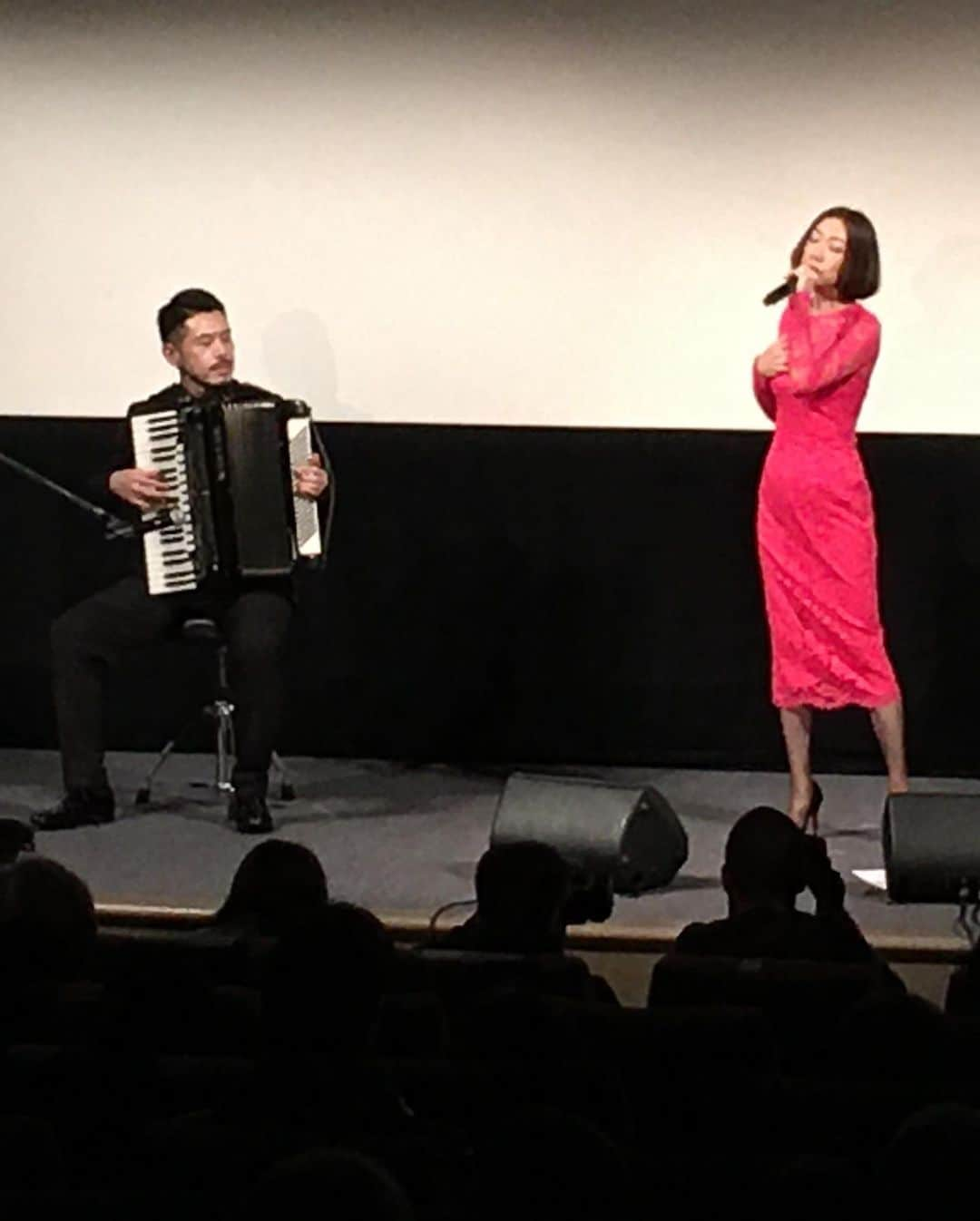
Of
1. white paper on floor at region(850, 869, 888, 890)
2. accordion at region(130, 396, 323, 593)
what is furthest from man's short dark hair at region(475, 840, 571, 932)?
accordion at region(130, 396, 323, 593)

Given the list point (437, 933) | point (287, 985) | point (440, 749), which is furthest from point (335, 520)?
point (287, 985)

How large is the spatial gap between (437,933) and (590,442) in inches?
109

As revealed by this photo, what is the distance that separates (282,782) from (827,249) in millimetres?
1896

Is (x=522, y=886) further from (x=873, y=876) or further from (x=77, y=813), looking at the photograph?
(x=77, y=813)

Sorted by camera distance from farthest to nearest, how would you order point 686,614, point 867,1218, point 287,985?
point 686,614 < point 287,985 < point 867,1218

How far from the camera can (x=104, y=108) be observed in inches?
247

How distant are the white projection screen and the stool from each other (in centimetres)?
82

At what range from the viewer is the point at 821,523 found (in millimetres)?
5344

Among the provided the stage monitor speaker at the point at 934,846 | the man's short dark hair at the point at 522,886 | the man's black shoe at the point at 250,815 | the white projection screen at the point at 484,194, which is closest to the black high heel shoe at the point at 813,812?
the stage monitor speaker at the point at 934,846

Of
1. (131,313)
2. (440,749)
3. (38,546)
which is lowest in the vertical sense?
(440,749)

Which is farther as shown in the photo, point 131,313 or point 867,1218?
point 131,313

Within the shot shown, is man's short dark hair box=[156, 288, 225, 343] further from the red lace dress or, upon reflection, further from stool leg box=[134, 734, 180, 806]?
the red lace dress

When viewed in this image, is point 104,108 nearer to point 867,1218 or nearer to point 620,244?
point 620,244

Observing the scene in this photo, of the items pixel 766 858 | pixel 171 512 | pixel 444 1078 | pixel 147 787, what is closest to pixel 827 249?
pixel 171 512
